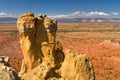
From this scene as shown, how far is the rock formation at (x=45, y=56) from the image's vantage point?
1536 cm

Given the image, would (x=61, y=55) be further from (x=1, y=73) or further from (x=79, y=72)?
(x=1, y=73)

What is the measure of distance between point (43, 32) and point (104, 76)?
2281cm

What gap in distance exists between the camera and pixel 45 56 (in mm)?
17359

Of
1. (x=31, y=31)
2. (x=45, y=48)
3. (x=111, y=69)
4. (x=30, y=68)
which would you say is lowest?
(x=111, y=69)

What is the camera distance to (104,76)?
3841 cm

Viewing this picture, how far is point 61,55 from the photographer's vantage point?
1794cm

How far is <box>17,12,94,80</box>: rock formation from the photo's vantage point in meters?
15.4

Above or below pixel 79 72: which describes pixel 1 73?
above

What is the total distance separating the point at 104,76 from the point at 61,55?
2163 centimetres

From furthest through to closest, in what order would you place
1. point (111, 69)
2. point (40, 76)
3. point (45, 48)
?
point (111, 69) → point (45, 48) → point (40, 76)

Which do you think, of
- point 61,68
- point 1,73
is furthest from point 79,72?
point 1,73

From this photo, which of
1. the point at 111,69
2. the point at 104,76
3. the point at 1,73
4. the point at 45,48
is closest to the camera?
the point at 1,73

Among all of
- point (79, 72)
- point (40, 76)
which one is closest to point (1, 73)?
point (40, 76)

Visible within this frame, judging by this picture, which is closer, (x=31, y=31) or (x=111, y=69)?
(x=31, y=31)
